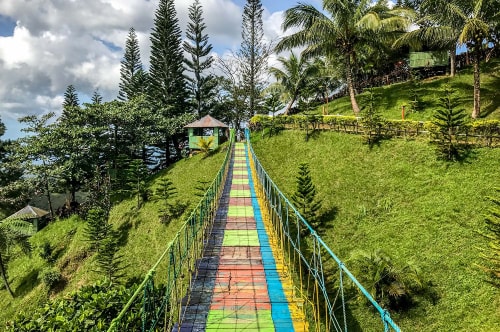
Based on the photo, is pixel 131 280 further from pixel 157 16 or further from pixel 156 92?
pixel 157 16

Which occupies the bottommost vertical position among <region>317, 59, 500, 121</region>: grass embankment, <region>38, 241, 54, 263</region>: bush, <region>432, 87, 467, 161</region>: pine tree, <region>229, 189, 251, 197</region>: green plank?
<region>38, 241, 54, 263</region>: bush

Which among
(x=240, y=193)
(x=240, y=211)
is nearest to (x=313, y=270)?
(x=240, y=211)

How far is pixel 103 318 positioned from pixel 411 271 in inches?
286

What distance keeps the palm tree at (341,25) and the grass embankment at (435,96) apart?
3.35 m

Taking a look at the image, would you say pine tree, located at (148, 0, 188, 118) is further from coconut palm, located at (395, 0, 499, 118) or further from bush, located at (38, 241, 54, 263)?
coconut palm, located at (395, 0, 499, 118)

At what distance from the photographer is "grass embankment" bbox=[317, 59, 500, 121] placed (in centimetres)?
1986

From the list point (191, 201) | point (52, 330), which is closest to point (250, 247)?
point (52, 330)

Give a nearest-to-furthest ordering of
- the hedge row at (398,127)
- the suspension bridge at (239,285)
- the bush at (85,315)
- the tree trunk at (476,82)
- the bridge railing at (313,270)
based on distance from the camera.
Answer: the suspension bridge at (239,285) < the bush at (85,315) < the bridge railing at (313,270) < the hedge row at (398,127) < the tree trunk at (476,82)

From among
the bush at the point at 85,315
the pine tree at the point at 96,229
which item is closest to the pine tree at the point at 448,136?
the bush at the point at 85,315

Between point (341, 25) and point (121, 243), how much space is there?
18221 millimetres

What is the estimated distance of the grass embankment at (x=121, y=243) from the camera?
59.2 feet

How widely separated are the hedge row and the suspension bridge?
21.8 ft

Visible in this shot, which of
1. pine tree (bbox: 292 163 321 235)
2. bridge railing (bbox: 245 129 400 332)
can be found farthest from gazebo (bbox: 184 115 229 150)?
pine tree (bbox: 292 163 321 235)

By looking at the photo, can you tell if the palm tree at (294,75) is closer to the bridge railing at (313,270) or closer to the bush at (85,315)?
the bridge railing at (313,270)
